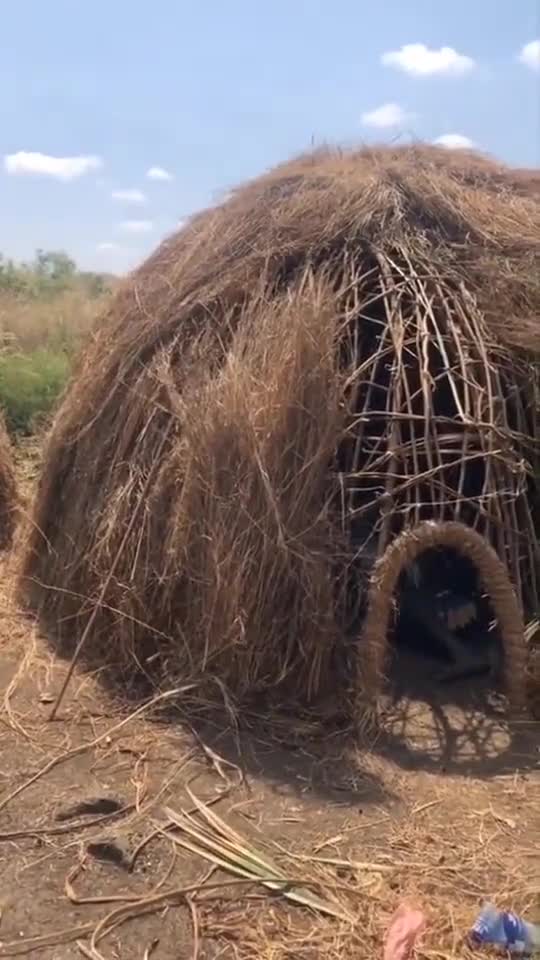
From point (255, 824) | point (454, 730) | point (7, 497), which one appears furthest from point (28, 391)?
point (255, 824)

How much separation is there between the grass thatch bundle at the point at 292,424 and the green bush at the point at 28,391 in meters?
4.36

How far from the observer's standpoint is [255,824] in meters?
4.04

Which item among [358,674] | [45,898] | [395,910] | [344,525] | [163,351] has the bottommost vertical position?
[45,898]

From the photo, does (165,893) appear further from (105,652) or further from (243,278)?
(243,278)

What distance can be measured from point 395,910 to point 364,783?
0.86 metres

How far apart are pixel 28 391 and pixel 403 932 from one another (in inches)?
343

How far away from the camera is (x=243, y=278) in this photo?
5.95 metres

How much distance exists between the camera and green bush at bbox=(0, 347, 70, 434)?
10953 millimetres

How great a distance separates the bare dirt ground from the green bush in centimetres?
598

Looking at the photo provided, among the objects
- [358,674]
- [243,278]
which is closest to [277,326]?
[243,278]

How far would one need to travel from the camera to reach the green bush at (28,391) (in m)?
11.0

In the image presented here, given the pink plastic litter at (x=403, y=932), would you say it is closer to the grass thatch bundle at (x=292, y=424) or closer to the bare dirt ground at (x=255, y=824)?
the bare dirt ground at (x=255, y=824)

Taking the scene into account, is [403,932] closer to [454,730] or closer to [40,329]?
[454,730]

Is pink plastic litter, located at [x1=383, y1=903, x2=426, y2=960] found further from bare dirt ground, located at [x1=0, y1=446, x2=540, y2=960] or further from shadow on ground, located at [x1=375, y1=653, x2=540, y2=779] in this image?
shadow on ground, located at [x1=375, y1=653, x2=540, y2=779]
